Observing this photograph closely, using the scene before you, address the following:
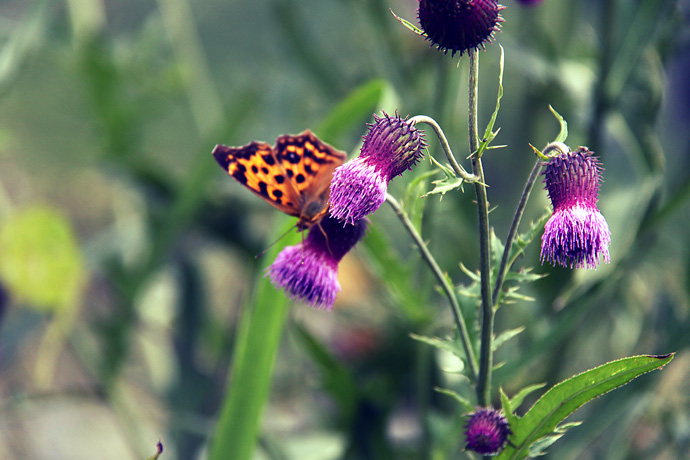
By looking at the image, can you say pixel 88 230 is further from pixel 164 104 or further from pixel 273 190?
pixel 273 190

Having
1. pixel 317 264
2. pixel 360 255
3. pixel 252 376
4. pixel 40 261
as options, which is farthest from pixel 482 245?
pixel 40 261

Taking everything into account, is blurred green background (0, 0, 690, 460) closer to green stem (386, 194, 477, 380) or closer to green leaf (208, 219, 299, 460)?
green leaf (208, 219, 299, 460)

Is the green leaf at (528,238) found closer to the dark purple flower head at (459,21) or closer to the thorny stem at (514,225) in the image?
the thorny stem at (514,225)

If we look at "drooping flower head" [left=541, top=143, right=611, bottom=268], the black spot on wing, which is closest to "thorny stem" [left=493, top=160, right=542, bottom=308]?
"drooping flower head" [left=541, top=143, right=611, bottom=268]

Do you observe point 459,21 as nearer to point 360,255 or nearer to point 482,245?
point 482,245

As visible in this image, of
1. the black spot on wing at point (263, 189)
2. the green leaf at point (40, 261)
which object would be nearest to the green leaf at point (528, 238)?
the black spot on wing at point (263, 189)

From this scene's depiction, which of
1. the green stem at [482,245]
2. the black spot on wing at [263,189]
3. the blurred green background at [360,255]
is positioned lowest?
the green stem at [482,245]
